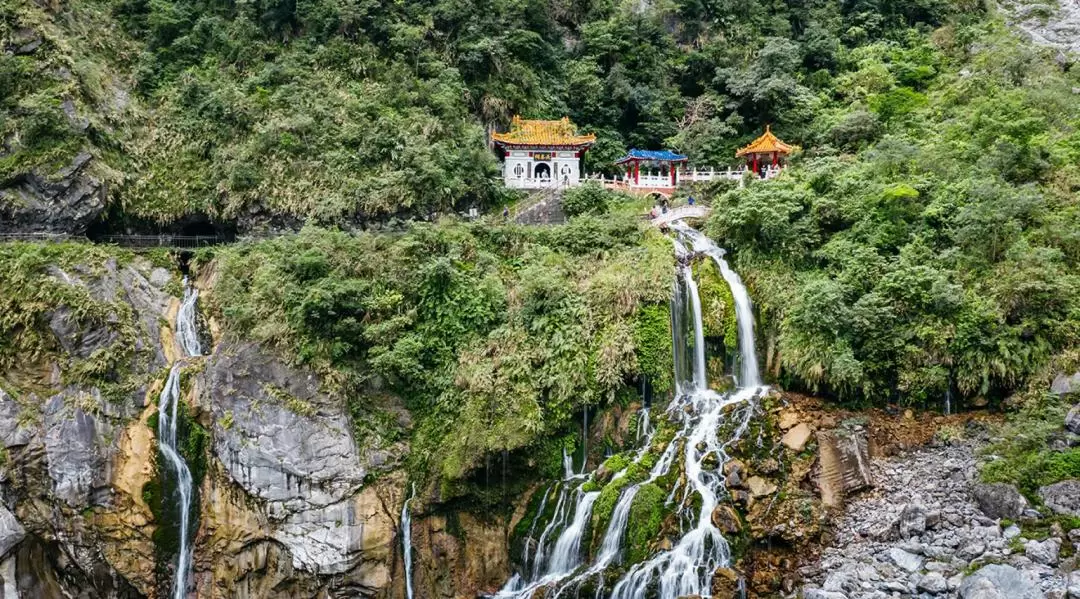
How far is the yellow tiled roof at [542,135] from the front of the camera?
94.4ft

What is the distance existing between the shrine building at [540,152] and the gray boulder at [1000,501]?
17.9m

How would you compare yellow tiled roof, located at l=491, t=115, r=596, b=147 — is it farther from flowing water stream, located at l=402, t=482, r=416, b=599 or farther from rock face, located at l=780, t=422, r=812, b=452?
flowing water stream, located at l=402, t=482, r=416, b=599

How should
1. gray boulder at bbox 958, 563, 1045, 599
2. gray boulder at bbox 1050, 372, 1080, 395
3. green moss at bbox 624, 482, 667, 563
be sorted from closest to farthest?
gray boulder at bbox 958, 563, 1045, 599, green moss at bbox 624, 482, 667, 563, gray boulder at bbox 1050, 372, 1080, 395

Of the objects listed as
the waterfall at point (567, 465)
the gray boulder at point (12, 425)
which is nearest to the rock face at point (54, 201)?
the gray boulder at point (12, 425)

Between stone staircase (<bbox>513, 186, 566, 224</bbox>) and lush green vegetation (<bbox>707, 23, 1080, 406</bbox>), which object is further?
stone staircase (<bbox>513, 186, 566, 224</bbox>)

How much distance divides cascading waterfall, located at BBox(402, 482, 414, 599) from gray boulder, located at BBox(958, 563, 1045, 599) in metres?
11.4

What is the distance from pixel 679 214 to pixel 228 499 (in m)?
16.3

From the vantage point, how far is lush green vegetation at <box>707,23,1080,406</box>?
17.0 metres

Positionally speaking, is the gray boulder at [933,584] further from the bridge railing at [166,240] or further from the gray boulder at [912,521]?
the bridge railing at [166,240]

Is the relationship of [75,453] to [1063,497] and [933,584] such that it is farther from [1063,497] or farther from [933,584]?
[1063,497]

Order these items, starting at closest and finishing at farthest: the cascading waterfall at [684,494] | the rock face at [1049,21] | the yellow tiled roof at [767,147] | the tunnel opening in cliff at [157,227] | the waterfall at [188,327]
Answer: the cascading waterfall at [684,494]
the waterfall at [188,327]
the tunnel opening in cliff at [157,227]
the yellow tiled roof at [767,147]
the rock face at [1049,21]

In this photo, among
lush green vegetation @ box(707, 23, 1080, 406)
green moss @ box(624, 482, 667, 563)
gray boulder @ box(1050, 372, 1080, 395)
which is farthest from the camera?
lush green vegetation @ box(707, 23, 1080, 406)

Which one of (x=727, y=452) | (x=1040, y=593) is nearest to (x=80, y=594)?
(x=727, y=452)

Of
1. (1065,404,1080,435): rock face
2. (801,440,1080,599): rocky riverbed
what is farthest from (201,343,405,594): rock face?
(1065,404,1080,435): rock face
